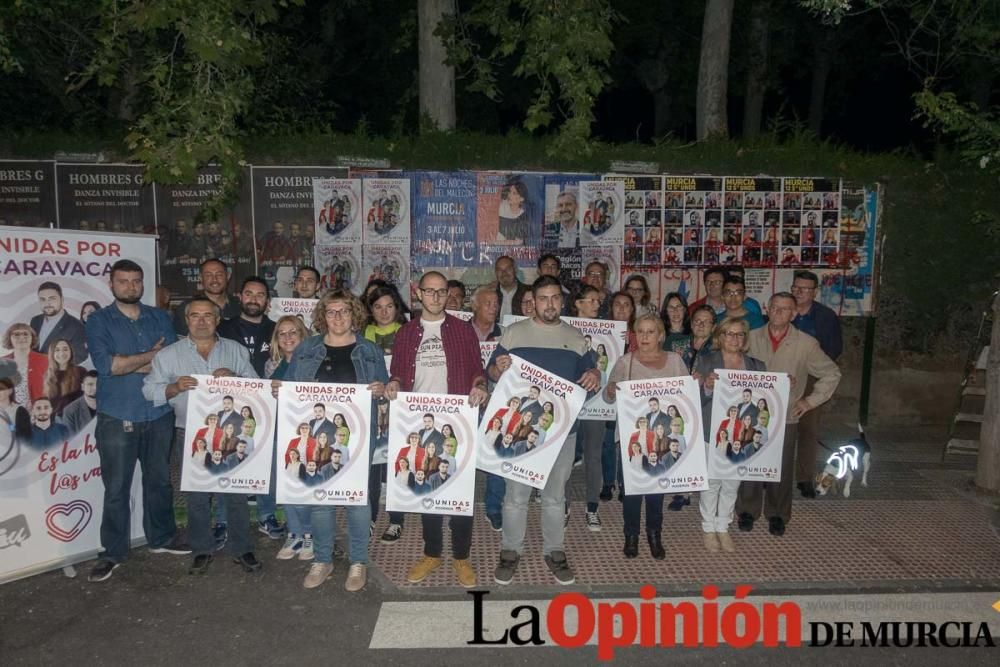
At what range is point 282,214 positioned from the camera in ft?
30.3

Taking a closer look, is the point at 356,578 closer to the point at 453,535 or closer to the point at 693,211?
the point at 453,535

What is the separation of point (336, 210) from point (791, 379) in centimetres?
562

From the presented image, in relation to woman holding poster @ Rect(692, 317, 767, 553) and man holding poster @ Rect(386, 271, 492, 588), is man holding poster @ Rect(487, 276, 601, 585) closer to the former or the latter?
man holding poster @ Rect(386, 271, 492, 588)

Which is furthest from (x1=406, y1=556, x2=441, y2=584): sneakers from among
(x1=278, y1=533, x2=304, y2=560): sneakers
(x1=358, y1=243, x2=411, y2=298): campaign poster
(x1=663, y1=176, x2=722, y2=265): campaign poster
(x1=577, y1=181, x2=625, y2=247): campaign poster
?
(x1=663, y1=176, x2=722, y2=265): campaign poster

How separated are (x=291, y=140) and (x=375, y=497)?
17.0 ft

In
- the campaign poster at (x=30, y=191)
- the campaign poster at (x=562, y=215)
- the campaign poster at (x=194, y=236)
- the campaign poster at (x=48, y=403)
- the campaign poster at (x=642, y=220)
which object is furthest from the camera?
the campaign poster at (x=642, y=220)

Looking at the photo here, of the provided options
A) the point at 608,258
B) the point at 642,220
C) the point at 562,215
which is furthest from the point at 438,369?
the point at 642,220

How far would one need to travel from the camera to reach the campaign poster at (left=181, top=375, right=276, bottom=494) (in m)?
5.36

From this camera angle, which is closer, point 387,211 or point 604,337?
point 604,337

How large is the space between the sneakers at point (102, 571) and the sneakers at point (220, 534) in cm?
73

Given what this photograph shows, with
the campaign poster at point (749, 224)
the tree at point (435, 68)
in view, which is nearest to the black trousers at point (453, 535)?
the campaign poster at point (749, 224)

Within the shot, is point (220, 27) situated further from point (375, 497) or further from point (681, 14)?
point (681, 14)

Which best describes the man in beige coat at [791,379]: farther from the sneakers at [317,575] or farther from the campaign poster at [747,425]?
the sneakers at [317,575]

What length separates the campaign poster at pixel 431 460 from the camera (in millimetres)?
5301
